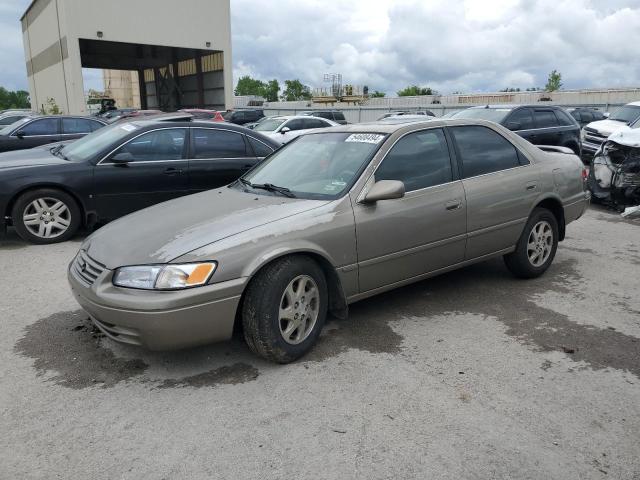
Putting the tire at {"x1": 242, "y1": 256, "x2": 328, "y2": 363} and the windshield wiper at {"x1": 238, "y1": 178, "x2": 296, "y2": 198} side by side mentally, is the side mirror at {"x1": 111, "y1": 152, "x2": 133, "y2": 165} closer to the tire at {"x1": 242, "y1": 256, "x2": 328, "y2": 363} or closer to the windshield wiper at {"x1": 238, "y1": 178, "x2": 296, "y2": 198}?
the windshield wiper at {"x1": 238, "y1": 178, "x2": 296, "y2": 198}

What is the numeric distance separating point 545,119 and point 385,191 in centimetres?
1016

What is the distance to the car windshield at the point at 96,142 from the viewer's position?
702cm

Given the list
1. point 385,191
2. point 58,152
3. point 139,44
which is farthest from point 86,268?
point 139,44

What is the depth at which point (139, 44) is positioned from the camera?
31750 mm

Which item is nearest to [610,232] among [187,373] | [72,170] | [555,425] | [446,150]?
[446,150]

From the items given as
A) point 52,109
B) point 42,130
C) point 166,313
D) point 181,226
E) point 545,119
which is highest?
point 52,109

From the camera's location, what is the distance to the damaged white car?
28.8 ft

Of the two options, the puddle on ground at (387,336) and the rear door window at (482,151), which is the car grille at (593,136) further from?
the rear door window at (482,151)

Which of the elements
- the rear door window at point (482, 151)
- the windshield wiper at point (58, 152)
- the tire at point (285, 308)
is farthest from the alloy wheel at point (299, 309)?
the windshield wiper at point (58, 152)

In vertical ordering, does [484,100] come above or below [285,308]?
above

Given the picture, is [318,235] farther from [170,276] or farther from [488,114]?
[488,114]

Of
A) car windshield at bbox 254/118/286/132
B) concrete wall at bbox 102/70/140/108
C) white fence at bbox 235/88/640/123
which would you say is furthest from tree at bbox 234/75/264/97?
car windshield at bbox 254/118/286/132

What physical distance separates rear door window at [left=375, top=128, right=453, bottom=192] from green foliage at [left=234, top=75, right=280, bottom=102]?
12007 cm

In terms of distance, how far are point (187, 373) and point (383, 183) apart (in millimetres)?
1870
